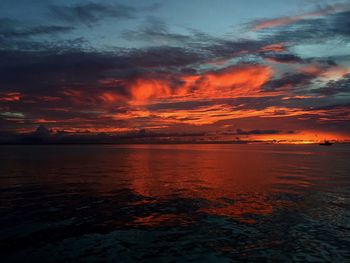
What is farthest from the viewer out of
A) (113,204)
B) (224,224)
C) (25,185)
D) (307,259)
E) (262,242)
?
(25,185)

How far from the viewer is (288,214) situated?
28922mm

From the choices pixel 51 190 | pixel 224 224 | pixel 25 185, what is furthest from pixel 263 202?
pixel 25 185

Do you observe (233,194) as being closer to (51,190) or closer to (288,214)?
(288,214)

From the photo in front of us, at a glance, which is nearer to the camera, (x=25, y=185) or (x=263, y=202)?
(x=263, y=202)

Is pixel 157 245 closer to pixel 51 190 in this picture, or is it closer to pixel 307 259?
pixel 307 259

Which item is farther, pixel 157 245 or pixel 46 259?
pixel 157 245

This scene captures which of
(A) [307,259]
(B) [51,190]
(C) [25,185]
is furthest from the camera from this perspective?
(C) [25,185]

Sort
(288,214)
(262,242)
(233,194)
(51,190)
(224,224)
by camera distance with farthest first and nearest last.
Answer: (51,190) → (233,194) → (288,214) → (224,224) → (262,242)

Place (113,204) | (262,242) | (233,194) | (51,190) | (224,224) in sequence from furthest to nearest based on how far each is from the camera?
(51,190)
(233,194)
(113,204)
(224,224)
(262,242)

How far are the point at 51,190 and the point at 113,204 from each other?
14.2 m

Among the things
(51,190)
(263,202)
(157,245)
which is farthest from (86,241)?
(51,190)

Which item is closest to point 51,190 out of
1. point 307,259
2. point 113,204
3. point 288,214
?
point 113,204

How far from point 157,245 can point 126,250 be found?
203 cm

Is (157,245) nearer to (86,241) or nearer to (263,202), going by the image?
(86,241)
